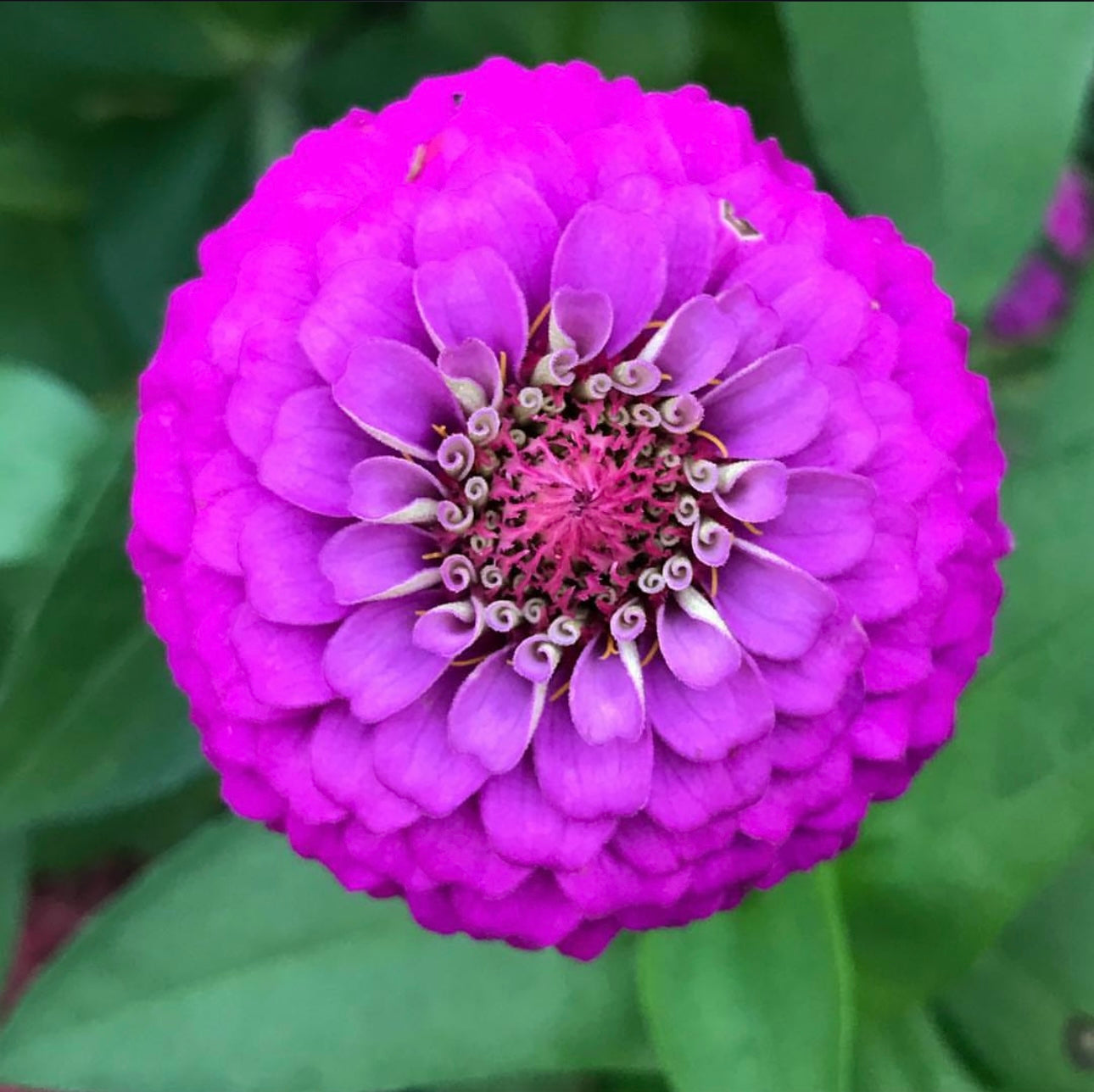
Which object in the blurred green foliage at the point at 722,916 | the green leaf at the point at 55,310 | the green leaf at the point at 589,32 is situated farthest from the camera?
the green leaf at the point at 55,310

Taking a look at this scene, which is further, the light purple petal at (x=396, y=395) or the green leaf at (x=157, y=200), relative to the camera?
the green leaf at (x=157, y=200)

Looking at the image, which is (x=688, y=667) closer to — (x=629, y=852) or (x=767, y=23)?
(x=629, y=852)

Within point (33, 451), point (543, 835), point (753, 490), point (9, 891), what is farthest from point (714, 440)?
point (9, 891)

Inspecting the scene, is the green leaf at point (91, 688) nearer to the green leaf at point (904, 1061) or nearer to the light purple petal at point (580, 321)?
the light purple petal at point (580, 321)

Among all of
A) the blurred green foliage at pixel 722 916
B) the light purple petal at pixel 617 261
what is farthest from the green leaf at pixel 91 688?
the light purple petal at pixel 617 261

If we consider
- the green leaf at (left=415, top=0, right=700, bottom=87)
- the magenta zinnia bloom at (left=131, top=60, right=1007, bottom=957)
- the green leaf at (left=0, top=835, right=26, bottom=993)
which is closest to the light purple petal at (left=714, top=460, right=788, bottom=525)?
the magenta zinnia bloom at (left=131, top=60, right=1007, bottom=957)

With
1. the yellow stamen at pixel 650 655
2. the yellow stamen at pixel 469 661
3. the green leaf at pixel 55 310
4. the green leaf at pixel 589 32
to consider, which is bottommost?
the green leaf at pixel 55 310
